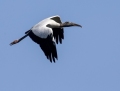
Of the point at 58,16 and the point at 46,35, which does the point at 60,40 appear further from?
the point at 46,35

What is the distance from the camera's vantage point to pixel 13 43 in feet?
129

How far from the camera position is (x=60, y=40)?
128ft

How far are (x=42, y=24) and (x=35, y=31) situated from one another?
1.67 ft

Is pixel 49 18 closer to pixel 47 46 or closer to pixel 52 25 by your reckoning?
pixel 52 25

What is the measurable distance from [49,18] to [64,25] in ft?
3.60

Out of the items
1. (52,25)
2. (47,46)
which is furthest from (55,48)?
(52,25)

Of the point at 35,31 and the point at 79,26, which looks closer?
the point at 35,31

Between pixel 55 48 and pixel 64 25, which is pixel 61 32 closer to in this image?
pixel 64 25

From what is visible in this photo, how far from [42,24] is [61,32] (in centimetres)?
277

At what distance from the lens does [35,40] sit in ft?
117

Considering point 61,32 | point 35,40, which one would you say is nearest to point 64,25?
point 61,32

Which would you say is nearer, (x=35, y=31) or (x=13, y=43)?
(x=35, y=31)

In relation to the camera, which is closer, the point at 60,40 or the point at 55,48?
the point at 55,48


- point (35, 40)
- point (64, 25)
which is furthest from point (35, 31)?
point (64, 25)
